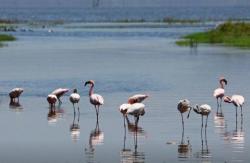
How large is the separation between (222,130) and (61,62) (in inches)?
1114

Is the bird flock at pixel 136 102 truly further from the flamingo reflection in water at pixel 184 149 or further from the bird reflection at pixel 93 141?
the flamingo reflection in water at pixel 184 149

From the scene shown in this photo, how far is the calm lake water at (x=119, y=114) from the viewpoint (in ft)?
67.7

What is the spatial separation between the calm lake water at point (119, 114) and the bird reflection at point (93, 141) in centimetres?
2

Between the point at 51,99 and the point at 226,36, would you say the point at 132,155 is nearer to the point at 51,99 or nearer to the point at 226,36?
the point at 51,99

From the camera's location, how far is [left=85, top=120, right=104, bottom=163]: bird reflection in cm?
2019

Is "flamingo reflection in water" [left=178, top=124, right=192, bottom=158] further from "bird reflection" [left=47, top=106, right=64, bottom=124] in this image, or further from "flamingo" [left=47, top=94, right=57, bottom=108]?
"flamingo" [left=47, top=94, right=57, bottom=108]

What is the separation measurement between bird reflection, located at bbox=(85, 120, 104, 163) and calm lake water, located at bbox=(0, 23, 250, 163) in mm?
21

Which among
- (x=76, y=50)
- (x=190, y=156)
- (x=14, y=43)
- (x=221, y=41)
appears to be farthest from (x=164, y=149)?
(x=14, y=43)

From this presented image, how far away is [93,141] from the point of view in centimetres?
2219

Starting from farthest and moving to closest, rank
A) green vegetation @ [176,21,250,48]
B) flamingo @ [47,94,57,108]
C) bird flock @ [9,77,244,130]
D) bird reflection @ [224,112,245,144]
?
1. green vegetation @ [176,21,250,48]
2. flamingo @ [47,94,57,108]
3. bird flock @ [9,77,244,130]
4. bird reflection @ [224,112,245,144]

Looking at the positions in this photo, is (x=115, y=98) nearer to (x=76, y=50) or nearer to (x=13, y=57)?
(x=13, y=57)

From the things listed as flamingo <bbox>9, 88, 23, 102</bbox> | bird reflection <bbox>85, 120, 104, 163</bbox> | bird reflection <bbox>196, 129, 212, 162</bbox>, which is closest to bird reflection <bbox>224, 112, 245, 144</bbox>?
bird reflection <bbox>196, 129, 212, 162</bbox>

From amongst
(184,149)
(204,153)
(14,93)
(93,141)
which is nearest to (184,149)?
(184,149)

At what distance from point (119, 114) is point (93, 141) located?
189 inches
